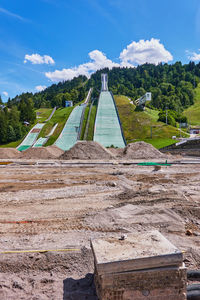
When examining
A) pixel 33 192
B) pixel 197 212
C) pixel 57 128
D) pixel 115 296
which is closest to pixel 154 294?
pixel 115 296

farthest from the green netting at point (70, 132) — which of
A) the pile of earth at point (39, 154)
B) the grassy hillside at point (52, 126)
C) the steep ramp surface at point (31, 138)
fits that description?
the pile of earth at point (39, 154)

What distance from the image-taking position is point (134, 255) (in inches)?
184

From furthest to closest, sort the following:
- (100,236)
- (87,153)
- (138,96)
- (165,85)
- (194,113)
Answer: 1. (165,85)
2. (138,96)
3. (194,113)
4. (87,153)
5. (100,236)

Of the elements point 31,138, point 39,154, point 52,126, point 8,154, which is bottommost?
point 8,154

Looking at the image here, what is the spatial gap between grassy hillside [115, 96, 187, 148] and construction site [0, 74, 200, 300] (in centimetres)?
3204

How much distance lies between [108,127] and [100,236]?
52.7 m

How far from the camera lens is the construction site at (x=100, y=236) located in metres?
4.63

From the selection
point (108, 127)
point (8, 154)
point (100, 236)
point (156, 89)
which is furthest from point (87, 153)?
point (156, 89)

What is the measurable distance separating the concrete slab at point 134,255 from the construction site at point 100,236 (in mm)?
20

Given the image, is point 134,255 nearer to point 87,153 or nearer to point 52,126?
point 87,153

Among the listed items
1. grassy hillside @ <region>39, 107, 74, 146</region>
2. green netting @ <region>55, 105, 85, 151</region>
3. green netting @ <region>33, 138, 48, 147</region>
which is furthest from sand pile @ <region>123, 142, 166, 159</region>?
green netting @ <region>33, 138, 48, 147</region>

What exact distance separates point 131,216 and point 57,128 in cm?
5508

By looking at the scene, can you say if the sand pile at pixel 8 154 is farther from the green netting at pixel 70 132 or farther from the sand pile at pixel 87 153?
the green netting at pixel 70 132

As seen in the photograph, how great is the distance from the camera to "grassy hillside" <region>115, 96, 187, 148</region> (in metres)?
51.2
